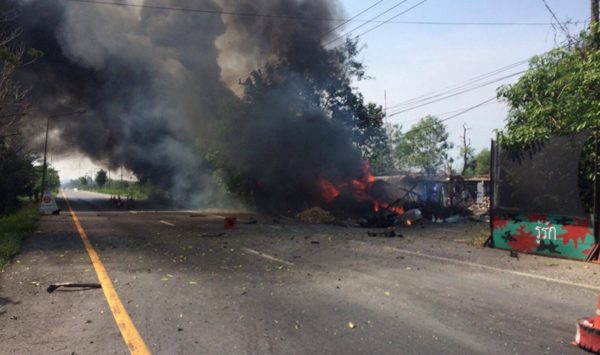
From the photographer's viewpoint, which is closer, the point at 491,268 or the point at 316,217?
the point at 491,268

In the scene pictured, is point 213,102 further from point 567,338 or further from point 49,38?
point 567,338

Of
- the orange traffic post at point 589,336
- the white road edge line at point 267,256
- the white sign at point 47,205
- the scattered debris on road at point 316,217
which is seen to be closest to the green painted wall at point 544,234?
the white road edge line at point 267,256

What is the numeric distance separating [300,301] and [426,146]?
47.3m

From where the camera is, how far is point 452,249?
1039 centimetres

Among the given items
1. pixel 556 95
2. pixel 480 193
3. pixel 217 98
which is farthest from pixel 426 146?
pixel 556 95

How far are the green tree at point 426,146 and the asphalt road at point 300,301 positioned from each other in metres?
41.1

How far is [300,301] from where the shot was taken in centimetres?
542

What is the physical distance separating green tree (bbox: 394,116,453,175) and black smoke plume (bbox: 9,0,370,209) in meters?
24.5

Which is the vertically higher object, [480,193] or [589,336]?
[480,193]

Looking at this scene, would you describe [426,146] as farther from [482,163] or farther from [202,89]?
[202,89]

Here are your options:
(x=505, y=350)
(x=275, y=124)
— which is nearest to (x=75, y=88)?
(x=275, y=124)

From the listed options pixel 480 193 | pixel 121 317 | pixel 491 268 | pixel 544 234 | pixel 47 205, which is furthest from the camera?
pixel 480 193

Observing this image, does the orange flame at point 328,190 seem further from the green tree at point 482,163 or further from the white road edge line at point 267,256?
the green tree at point 482,163

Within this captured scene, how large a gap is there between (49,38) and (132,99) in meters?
6.31
